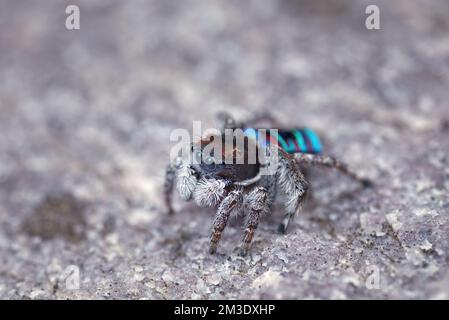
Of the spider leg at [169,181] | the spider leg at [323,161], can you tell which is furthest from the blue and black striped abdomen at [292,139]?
the spider leg at [169,181]

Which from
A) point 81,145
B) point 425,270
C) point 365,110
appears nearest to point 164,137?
point 81,145

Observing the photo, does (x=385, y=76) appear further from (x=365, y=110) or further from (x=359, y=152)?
(x=359, y=152)

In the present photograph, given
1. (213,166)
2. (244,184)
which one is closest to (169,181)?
(213,166)

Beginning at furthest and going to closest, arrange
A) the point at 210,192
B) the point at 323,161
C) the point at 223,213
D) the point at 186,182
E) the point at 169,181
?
the point at 169,181 → the point at 323,161 → the point at 186,182 → the point at 210,192 → the point at 223,213

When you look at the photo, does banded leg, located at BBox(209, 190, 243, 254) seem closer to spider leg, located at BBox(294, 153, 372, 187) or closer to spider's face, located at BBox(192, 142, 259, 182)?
spider's face, located at BBox(192, 142, 259, 182)

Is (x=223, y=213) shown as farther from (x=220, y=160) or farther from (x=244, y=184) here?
(x=220, y=160)

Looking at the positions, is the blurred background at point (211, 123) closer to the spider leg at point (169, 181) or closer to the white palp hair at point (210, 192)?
the spider leg at point (169, 181)
